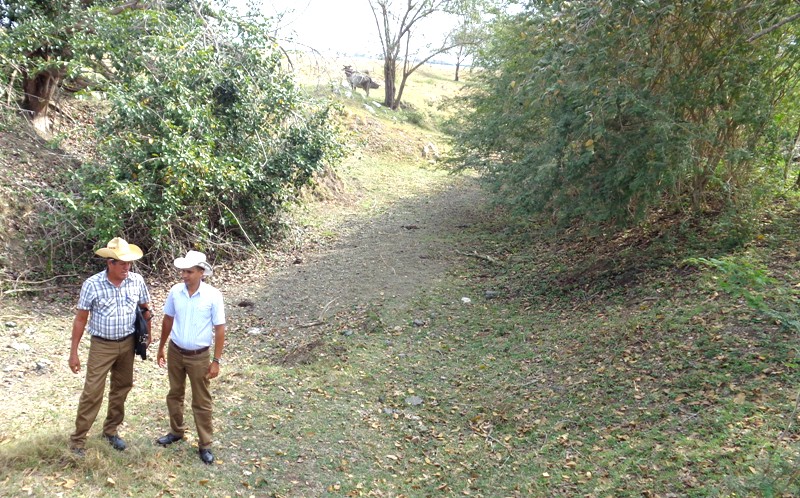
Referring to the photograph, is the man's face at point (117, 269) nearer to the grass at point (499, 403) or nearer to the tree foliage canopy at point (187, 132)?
the grass at point (499, 403)

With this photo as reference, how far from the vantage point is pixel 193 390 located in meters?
4.77

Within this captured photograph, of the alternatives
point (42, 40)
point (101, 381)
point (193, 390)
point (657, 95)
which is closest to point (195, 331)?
point (193, 390)

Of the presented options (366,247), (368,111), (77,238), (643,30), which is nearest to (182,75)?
(77,238)

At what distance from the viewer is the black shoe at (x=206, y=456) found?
484 centimetres

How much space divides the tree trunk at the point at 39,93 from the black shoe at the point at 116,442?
8.83 m

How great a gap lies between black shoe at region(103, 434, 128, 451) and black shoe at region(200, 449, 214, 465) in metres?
0.61

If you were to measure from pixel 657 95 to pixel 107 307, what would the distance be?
6.92 metres

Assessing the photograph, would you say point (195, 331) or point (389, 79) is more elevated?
point (389, 79)

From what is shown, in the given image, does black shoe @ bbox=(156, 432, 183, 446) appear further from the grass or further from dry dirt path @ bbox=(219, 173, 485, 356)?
dry dirt path @ bbox=(219, 173, 485, 356)

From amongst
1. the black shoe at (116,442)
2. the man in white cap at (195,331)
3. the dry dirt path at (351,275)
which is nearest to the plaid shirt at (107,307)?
the man in white cap at (195,331)

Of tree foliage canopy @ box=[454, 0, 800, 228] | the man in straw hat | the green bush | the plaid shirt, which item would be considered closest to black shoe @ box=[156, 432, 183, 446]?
the man in straw hat

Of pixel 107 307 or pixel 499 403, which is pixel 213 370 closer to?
pixel 107 307

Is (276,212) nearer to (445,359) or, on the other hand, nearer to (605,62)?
(445,359)

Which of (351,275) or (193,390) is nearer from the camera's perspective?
(193,390)
